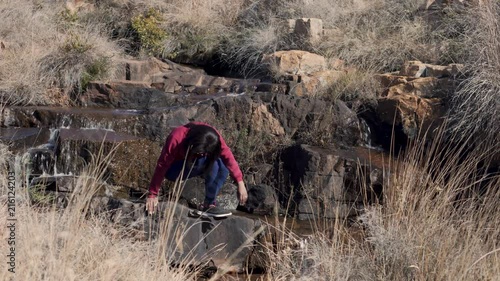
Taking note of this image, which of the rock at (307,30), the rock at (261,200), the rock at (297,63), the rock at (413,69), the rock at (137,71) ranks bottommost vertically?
the rock at (261,200)

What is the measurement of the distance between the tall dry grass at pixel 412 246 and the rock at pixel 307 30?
7.97 m

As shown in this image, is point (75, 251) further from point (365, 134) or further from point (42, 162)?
point (365, 134)

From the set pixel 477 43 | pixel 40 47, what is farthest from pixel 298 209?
pixel 40 47

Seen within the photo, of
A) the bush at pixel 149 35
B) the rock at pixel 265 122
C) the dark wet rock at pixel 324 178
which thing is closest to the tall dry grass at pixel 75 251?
the dark wet rock at pixel 324 178

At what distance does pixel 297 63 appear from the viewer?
475 inches

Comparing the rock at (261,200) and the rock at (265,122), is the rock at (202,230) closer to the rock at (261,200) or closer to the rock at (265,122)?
the rock at (261,200)

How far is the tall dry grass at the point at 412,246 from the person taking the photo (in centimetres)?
→ 433

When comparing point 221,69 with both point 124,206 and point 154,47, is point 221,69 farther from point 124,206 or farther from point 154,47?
point 124,206

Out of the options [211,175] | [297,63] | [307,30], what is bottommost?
[211,175]

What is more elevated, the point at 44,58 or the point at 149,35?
the point at 149,35

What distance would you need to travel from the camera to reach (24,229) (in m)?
4.15

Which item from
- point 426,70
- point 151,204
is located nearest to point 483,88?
point 426,70

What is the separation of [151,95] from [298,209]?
3606mm

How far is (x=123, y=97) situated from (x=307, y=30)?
378cm
